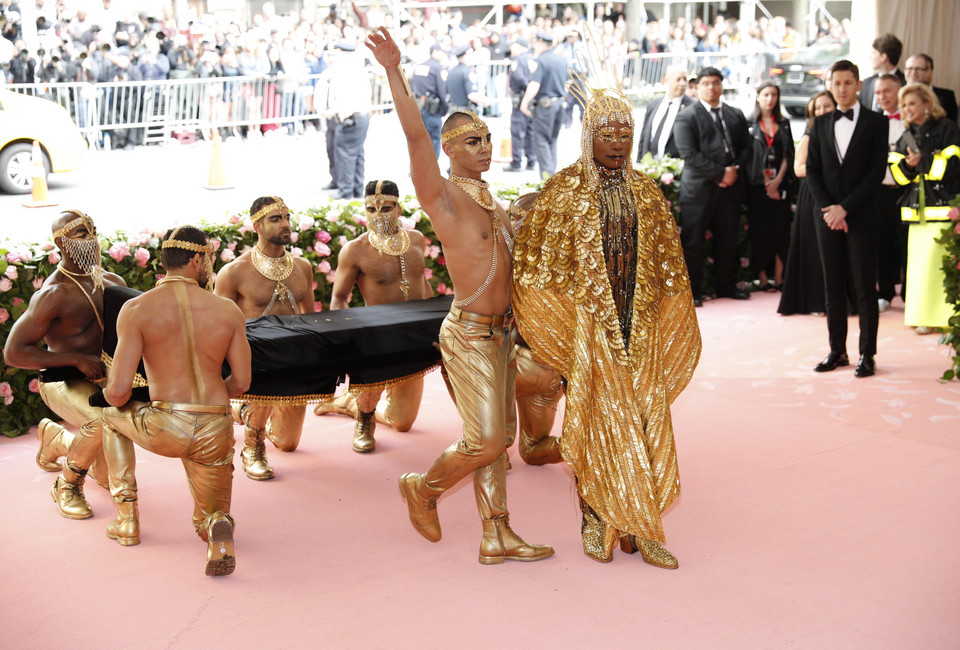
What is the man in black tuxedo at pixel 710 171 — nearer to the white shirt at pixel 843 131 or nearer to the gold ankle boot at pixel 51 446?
the white shirt at pixel 843 131

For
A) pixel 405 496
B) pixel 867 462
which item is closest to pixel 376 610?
pixel 405 496

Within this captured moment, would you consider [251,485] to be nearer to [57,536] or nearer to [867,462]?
[57,536]

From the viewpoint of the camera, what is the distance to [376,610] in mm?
3803

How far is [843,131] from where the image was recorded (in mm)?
6559

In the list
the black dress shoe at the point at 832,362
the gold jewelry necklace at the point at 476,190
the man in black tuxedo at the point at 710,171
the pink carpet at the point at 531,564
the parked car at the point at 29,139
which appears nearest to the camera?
the pink carpet at the point at 531,564

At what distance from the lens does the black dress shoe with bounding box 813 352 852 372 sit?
691 centimetres

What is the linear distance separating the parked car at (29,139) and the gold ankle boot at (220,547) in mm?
9147

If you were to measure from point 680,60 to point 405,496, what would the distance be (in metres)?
18.9

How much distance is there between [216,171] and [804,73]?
10.8 meters

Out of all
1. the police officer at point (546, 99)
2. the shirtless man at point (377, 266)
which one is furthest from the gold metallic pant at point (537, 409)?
the police officer at point (546, 99)

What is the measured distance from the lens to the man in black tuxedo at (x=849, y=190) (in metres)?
6.49

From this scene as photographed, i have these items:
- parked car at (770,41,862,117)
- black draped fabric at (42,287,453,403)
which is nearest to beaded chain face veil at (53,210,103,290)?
black draped fabric at (42,287,453,403)

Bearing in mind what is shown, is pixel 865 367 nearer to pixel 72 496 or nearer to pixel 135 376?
pixel 135 376

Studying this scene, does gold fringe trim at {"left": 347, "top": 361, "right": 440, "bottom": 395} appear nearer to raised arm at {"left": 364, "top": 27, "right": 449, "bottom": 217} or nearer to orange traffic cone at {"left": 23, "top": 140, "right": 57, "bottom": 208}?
raised arm at {"left": 364, "top": 27, "right": 449, "bottom": 217}
